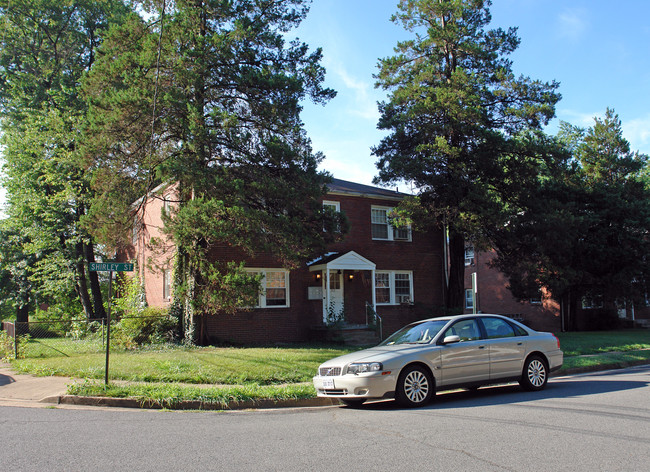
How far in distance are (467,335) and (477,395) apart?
130cm

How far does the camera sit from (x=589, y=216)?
2700 cm

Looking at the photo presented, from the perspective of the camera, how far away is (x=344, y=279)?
71.6ft

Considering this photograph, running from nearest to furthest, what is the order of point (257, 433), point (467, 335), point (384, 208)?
point (257, 433) → point (467, 335) → point (384, 208)

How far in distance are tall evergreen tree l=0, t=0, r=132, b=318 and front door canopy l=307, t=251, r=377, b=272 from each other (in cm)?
1268

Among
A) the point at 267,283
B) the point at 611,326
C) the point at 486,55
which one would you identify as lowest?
the point at 611,326

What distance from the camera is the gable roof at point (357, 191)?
884 inches

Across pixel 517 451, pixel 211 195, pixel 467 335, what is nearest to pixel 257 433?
pixel 517 451

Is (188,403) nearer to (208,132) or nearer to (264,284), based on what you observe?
(208,132)

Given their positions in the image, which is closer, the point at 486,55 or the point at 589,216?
the point at 486,55

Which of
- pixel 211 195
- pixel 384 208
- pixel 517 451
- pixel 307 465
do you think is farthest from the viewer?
pixel 384 208

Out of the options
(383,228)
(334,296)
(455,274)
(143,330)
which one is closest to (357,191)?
(383,228)

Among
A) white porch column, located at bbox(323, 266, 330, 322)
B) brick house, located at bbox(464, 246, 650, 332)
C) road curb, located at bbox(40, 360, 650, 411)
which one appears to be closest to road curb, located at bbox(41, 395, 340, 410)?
road curb, located at bbox(40, 360, 650, 411)

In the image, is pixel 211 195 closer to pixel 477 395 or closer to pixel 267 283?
pixel 267 283

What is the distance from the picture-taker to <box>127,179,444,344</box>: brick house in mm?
19312
